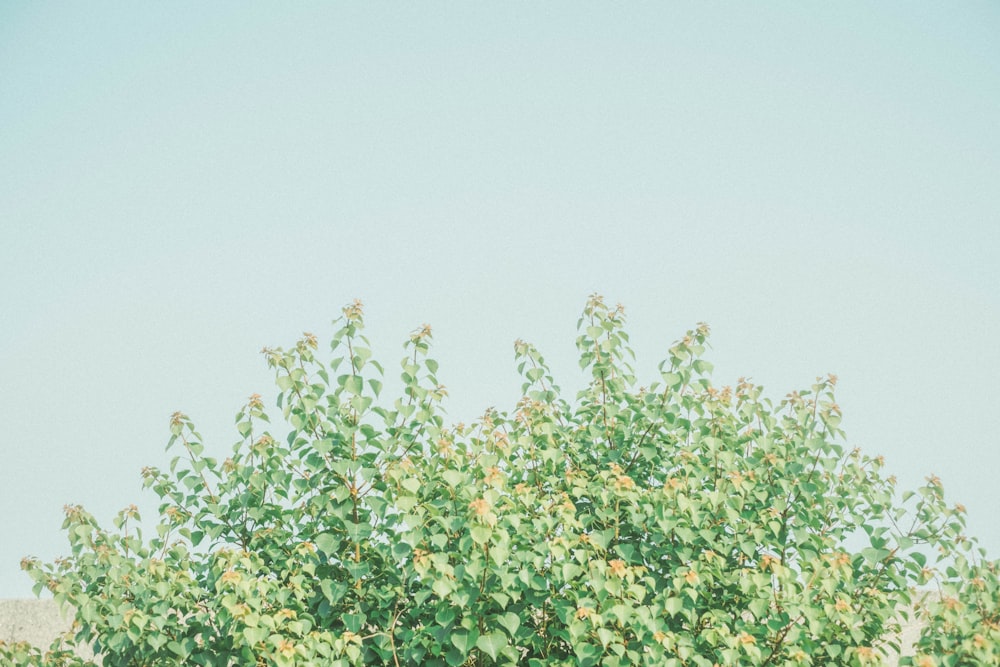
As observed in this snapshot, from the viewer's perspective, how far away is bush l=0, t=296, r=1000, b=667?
17.7 ft

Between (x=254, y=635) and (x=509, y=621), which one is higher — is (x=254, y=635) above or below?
below

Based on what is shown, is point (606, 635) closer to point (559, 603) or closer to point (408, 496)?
point (559, 603)

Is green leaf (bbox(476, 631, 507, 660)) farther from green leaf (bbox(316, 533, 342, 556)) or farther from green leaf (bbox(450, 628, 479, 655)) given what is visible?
green leaf (bbox(316, 533, 342, 556))

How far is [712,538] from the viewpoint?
233 inches

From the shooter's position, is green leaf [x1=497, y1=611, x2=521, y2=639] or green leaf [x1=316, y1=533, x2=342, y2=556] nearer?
green leaf [x1=497, y1=611, x2=521, y2=639]

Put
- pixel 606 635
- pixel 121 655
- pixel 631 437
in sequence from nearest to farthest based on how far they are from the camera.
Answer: pixel 606 635, pixel 121 655, pixel 631 437

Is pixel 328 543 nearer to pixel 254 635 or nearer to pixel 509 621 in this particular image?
pixel 254 635

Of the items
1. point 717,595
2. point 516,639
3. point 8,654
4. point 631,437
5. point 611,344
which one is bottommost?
point 8,654

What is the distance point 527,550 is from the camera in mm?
5594

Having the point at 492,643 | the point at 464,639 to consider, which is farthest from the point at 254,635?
the point at 492,643

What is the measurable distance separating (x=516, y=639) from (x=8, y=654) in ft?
12.0

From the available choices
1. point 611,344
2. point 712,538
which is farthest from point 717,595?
point 611,344

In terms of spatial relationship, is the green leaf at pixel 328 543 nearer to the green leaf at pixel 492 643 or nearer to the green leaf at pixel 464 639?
the green leaf at pixel 464 639

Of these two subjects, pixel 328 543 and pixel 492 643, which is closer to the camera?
pixel 492 643
